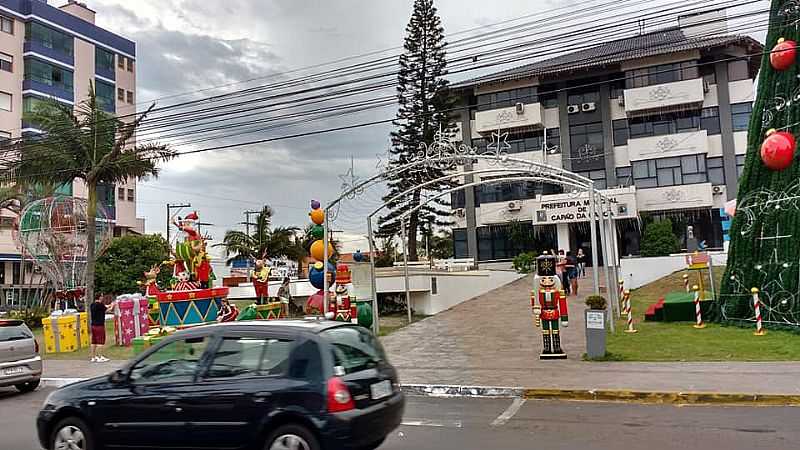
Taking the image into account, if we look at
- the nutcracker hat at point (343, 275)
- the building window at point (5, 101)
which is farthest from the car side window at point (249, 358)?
the building window at point (5, 101)

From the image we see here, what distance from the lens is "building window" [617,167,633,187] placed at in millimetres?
41406

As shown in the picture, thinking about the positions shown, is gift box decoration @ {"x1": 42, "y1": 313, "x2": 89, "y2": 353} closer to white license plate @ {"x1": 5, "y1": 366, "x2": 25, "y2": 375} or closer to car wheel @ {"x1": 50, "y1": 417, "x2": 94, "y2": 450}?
white license plate @ {"x1": 5, "y1": 366, "x2": 25, "y2": 375}

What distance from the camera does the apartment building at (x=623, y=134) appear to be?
3866cm

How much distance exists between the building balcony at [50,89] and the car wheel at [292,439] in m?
53.6

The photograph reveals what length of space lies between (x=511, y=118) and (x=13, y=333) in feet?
118

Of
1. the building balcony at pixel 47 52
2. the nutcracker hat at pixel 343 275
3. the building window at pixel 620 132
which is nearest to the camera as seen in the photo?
the nutcracker hat at pixel 343 275

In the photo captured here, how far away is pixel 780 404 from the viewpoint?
9.48m

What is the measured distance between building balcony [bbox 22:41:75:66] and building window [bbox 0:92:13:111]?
3.91 metres

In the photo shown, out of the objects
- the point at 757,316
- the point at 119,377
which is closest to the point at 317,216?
the point at 757,316

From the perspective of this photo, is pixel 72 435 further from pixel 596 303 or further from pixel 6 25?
pixel 6 25

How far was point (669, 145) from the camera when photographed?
39.6m

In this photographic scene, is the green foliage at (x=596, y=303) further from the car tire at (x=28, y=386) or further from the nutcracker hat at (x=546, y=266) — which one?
the car tire at (x=28, y=386)

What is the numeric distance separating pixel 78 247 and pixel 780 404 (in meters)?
26.7

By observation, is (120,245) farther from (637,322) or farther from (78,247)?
(637,322)
